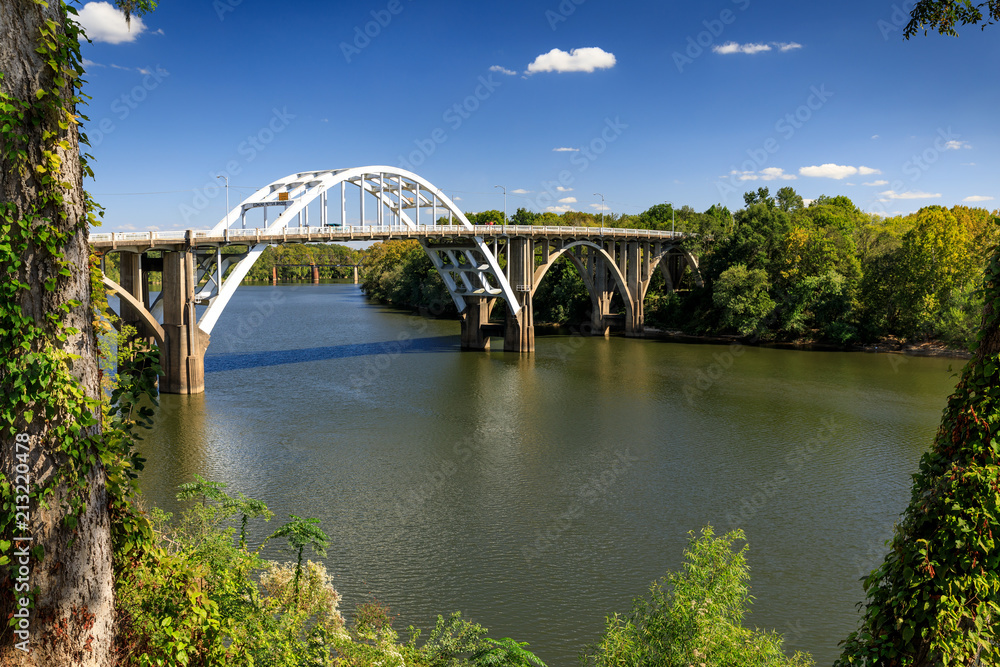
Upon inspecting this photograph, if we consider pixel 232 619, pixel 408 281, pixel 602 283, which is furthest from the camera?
pixel 408 281

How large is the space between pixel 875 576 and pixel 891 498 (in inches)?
521

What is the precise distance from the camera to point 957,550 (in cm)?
645

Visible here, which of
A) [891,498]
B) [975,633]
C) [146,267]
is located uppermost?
[146,267]

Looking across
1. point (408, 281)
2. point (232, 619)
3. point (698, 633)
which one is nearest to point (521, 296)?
point (408, 281)

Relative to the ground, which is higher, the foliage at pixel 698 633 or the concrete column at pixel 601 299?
the concrete column at pixel 601 299

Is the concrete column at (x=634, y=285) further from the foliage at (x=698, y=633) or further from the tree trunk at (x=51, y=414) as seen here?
the tree trunk at (x=51, y=414)

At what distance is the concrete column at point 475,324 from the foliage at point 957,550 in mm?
40043

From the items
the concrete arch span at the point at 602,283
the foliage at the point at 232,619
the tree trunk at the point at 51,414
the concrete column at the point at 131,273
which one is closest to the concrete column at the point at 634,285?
the concrete arch span at the point at 602,283

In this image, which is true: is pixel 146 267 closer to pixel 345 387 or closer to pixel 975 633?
pixel 345 387

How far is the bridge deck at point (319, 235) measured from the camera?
88.1 feet

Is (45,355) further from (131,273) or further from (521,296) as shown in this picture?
(521,296)

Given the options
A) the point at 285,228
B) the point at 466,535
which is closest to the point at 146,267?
the point at 285,228

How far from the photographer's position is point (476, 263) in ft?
153

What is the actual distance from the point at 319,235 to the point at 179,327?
8.62 m
